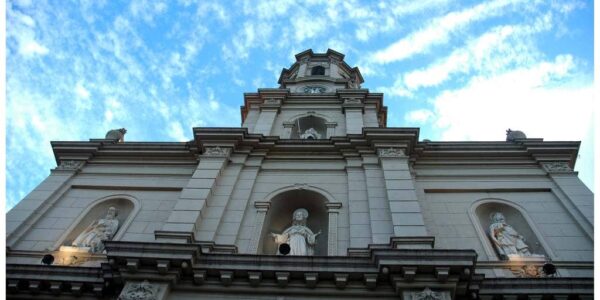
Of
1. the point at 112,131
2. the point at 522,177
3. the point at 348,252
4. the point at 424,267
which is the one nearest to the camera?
the point at 424,267

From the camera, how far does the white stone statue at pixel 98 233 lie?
1589cm

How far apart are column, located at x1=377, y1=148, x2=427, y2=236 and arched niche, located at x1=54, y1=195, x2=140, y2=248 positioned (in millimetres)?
9278

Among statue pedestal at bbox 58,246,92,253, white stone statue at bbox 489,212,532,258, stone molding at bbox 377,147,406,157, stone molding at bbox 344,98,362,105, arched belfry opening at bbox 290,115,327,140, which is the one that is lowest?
statue pedestal at bbox 58,246,92,253

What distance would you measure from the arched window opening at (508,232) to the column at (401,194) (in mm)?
3132

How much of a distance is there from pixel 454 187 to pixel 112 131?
16.7m

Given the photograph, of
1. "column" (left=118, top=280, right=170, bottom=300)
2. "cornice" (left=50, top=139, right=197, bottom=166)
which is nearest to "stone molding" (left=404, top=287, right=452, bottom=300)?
"column" (left=118, top=280, right=170, bottom=300)

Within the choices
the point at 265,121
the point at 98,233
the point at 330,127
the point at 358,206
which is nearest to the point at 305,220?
the point at 358,206

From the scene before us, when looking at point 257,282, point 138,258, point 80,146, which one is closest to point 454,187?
point 257,282

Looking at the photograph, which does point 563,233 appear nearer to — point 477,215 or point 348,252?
point 477,215

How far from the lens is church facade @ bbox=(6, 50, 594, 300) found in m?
12.1

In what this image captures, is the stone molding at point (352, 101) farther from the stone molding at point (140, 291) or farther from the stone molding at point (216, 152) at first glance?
the stone molding at point (140, 291)

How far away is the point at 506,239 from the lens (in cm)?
1586

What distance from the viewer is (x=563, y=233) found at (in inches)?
617

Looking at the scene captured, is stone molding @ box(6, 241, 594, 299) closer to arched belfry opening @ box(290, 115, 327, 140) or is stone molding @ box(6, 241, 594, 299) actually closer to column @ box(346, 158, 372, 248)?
column @ box(346, 158, 372, 248)
